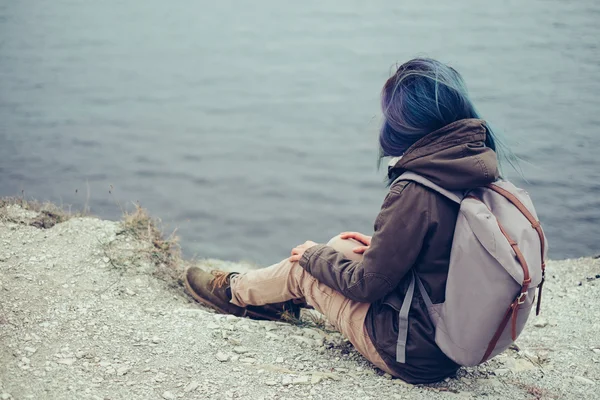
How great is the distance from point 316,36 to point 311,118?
4.27m

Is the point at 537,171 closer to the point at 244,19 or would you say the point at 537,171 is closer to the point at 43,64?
the point at 244,19

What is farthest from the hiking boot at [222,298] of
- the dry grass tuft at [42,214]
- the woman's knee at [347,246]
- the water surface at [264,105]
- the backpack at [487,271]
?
the water surface at [264,105]

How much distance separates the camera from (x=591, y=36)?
1277 cm

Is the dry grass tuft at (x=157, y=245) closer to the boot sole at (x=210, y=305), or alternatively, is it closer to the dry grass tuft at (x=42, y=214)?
the boot sole at (x=210, y=305)

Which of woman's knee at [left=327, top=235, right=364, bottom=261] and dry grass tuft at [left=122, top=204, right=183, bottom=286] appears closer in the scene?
woman's knee at [left=327, top=235, right=364, bottom=261]

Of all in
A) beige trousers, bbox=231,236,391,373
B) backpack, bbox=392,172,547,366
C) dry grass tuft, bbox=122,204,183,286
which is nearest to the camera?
backpack, bbox=392,172,547,366

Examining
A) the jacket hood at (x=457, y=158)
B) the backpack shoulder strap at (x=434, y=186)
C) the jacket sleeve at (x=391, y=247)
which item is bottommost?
the jacket sleeve at (x=391, y=247)

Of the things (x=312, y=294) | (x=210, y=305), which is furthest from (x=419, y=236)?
(x=210, y=305)

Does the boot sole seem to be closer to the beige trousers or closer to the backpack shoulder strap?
the beige trousers

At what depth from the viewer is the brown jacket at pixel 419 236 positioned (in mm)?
2820

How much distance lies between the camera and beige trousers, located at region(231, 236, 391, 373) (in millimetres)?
3305

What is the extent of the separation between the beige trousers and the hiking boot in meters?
0.10

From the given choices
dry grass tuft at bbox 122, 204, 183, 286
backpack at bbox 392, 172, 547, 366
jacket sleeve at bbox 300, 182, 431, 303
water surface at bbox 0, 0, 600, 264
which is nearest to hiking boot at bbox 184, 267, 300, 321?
dry grass tuft at bbox 122, 204, 183, 286

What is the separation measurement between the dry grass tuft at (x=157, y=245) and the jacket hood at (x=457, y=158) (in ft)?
7.69
